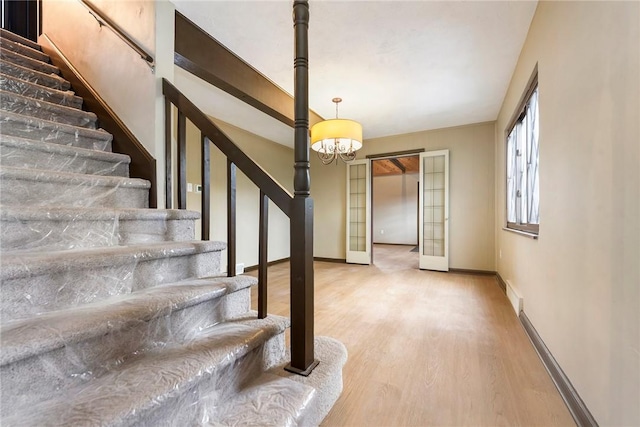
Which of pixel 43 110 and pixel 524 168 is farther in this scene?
pixel 524 168

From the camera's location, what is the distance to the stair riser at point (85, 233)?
3.55ft

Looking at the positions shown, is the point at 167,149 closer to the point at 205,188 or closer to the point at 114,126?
the point at 114,126

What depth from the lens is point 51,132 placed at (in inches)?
66.5

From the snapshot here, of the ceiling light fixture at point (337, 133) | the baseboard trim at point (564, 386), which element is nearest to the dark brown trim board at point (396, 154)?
the ceiling light fixture at point (337, 133)

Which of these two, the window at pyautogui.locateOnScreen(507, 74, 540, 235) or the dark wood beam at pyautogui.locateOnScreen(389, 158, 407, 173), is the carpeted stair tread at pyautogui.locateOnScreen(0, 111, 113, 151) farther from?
the dark wood beam at pyautogui.locateOnScreen(389, 158, 407, 173)

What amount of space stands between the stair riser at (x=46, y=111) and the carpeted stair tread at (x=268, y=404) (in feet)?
7.22

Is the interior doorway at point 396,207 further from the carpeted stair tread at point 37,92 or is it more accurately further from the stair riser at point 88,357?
the stair riser at point 88,357

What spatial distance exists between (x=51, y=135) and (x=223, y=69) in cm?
144

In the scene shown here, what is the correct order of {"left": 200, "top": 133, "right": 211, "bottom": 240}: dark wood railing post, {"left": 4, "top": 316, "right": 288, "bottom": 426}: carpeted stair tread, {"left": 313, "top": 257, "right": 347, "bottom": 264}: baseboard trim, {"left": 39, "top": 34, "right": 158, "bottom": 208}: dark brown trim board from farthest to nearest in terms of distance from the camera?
{"left": 313, "top": 257, "right": 347, "bottom": 264}: baseboard trim < {"left": 39, "top": 34, "right": 158, "bottom": 208}: dark brown trim board < {"left": 200, "top": 133, "right": 211, "bottom": 240}: dark wood railing post < {"left": 4, "top": 316, "right": 288, "bottom": 426}: carpeted stair tread

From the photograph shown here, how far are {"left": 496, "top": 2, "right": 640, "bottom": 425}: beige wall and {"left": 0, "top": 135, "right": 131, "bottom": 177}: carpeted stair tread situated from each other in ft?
8.63

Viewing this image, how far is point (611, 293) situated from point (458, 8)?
6.80ft

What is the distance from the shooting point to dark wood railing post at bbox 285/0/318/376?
3.84ft

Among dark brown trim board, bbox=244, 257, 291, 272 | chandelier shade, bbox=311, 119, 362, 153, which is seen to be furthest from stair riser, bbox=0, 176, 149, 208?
dark brown trim board, bbox=244, 257, 291, 272

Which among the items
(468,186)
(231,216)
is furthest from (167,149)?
(468,186)
